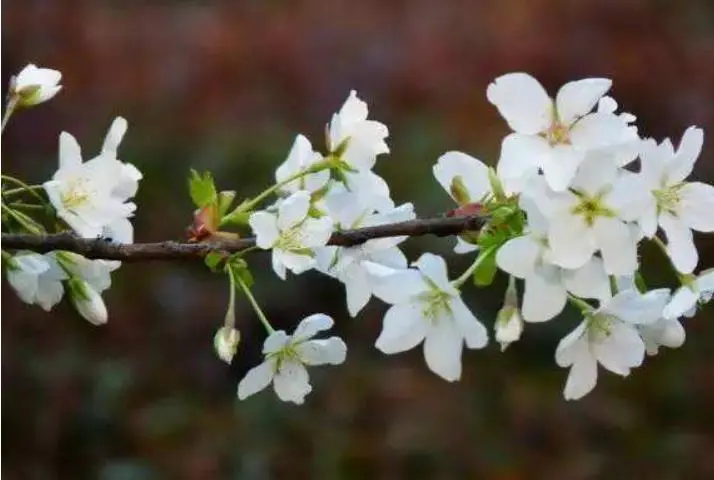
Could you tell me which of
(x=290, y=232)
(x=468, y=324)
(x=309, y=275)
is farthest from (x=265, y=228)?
(x=309, y=275)

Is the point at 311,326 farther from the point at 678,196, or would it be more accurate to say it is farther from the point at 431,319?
the point at 678,196

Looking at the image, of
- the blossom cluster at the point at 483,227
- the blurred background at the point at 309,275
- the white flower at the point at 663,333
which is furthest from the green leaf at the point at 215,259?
the blurred background at the point at 309,275

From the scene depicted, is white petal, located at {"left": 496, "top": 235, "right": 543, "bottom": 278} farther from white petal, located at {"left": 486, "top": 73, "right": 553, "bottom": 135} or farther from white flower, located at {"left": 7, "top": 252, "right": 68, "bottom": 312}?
white flower, located at {"left": 7, "top": 252, "right": 68, "bottom": 312}

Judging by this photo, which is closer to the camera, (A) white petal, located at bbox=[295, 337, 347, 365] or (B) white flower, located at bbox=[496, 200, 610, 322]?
(B) white flower, located at bbox=[496, 200, 610, 322]

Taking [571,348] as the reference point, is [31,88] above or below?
above

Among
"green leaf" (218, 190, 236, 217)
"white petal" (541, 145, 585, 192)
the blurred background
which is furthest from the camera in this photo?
the blurred background

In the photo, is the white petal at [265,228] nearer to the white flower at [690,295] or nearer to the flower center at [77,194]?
the flower center at [77,194]

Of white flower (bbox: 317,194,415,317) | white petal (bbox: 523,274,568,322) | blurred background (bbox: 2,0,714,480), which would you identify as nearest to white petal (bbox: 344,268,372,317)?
white flower (bbox: 317,194,415,317)
